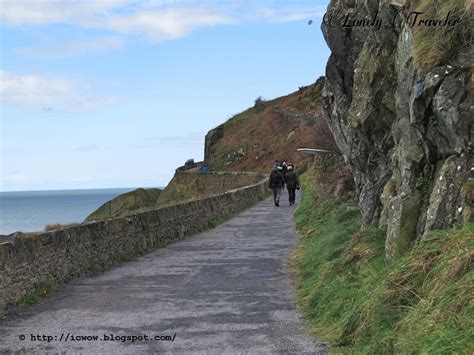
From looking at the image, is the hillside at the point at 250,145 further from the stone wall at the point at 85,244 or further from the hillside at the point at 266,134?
the stone wall at the point at 85,244

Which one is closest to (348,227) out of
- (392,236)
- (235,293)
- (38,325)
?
(235,293)

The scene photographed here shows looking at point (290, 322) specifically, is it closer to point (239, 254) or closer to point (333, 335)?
point (333, 335)

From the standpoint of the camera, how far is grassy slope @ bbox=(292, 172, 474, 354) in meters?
4.96

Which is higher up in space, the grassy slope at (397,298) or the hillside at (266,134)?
the hillside at (266,134)

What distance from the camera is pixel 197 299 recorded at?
9.36m

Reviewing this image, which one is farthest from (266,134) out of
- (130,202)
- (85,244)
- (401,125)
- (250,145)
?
Result: (401,125)

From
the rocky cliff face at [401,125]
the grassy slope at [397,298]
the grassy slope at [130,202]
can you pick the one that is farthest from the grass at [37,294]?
the grassy slope at [130,202]

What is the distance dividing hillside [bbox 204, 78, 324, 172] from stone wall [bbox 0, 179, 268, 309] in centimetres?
4036

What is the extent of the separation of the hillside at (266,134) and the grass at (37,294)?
156 feet

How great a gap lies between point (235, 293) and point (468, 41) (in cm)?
505

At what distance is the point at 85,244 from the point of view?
11.8 meters

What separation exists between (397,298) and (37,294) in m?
5.95

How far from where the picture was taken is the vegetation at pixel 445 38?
722 cm

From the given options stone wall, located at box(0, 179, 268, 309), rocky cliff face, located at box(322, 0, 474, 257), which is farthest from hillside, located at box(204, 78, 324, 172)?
rocky cliff face, located at box(322, 0, 474, 257)
